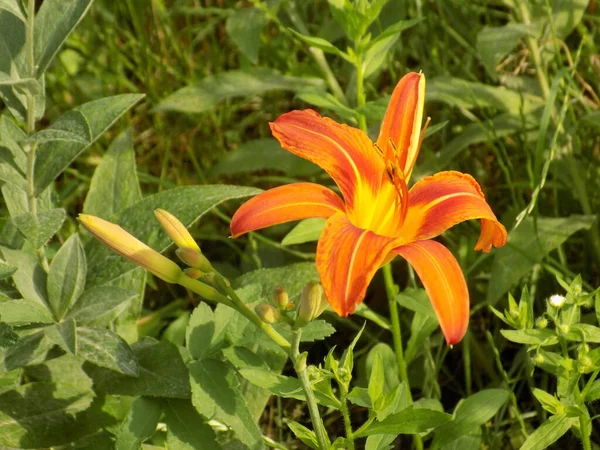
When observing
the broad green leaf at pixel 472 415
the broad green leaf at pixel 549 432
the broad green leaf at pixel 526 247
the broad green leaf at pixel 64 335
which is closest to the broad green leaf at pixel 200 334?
the broad green leaf at pixel 64 335

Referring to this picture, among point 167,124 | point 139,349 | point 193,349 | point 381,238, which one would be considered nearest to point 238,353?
point 193,349

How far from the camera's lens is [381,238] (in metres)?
1.51

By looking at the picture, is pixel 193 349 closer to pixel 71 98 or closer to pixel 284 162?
pixel 284 162

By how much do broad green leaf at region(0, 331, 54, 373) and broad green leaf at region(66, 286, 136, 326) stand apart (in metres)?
0.08

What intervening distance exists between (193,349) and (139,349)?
0.84 feet

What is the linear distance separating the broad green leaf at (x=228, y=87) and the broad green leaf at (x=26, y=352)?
117 cm

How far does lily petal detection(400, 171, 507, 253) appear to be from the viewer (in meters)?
1.64

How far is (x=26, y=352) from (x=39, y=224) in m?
0.28

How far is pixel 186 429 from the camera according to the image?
2.04 metres

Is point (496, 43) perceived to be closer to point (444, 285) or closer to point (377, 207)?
point (377, 207)

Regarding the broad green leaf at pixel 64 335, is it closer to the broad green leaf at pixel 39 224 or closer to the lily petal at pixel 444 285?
the broad green leaf at pixel 39 224

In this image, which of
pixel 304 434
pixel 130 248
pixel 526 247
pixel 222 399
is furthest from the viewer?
pixel 526 247

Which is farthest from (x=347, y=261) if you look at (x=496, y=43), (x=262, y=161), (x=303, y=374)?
(x=262, y=161)

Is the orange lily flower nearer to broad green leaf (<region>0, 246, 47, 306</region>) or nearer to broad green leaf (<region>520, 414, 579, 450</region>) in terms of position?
broad green leaf (<region>520, 414, 579, 450</region>)
